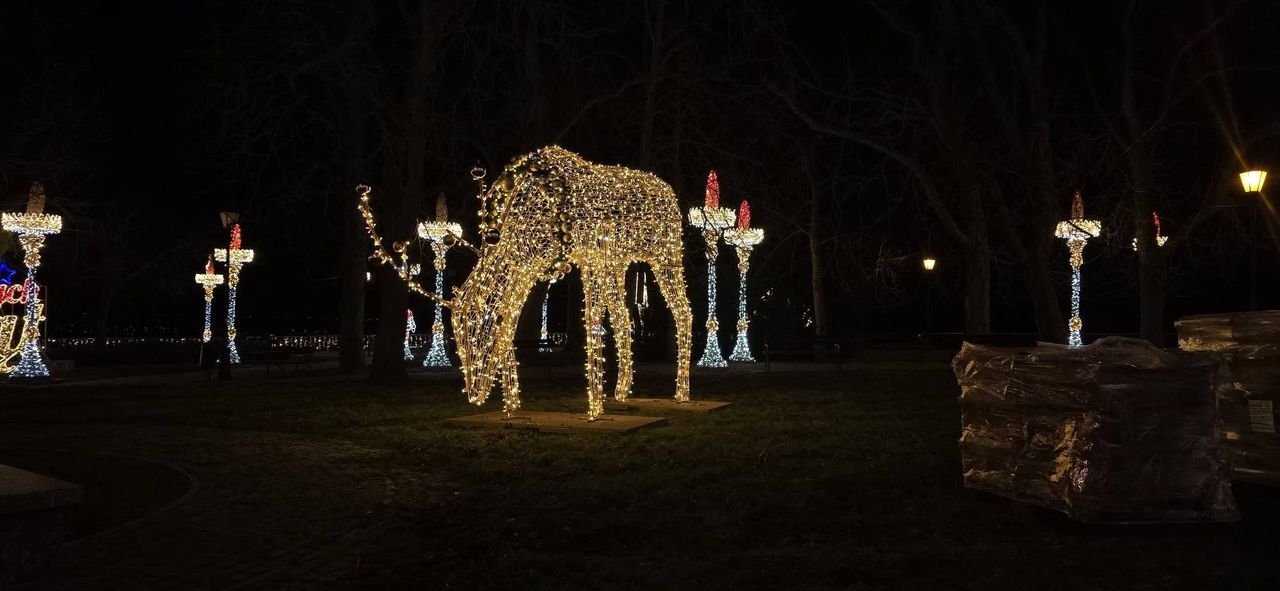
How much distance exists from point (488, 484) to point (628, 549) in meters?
2.49

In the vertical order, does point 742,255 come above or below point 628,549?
above

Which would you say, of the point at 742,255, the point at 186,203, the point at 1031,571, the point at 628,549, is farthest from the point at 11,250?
the point at 1031,571

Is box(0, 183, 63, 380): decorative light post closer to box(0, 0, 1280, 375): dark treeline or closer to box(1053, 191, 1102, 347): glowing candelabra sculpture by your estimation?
box(0, 0, 1280, 375): dark treeline

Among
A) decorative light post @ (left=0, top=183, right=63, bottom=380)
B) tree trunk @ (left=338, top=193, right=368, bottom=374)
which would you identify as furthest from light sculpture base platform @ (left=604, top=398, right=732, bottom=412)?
decorative light post @ (left=0, top=183, right=63, bottom=380)

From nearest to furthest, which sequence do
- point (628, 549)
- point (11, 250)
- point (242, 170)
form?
point (628, 549), point (242, 170), point (11, 250)

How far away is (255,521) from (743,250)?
19336mm

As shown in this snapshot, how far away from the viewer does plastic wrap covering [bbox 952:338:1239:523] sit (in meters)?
6.25

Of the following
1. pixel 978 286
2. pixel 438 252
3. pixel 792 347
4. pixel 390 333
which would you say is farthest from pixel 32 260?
pixel 978 286

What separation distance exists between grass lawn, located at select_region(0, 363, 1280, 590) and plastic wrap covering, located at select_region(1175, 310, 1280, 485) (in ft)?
0.82

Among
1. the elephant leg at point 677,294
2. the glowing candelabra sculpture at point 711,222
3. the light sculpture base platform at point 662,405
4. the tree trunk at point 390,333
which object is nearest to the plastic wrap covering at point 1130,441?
the light sculpture base platform at point 662,405

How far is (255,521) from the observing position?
6754mm

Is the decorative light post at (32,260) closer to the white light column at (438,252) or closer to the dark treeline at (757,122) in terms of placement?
the dark treeline at (757,122)

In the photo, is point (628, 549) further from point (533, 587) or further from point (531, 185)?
point (531, 185)

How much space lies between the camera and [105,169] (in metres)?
33.5
